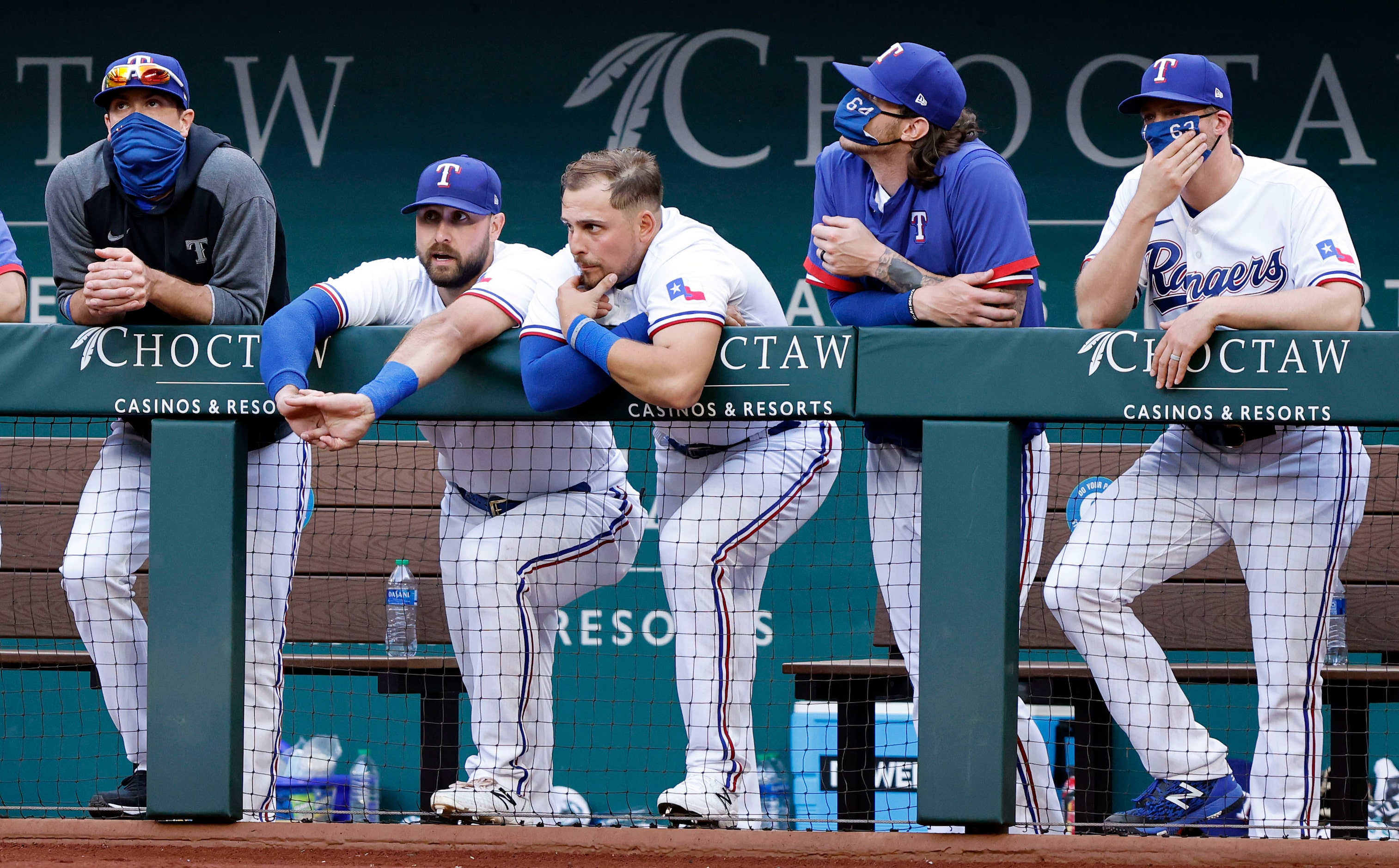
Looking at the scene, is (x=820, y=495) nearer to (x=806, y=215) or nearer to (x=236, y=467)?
(x=236, y=467)

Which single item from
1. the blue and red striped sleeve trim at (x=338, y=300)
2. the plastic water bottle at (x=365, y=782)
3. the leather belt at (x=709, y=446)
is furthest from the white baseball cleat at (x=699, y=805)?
the plastic water bottle at (x=365, y=782)

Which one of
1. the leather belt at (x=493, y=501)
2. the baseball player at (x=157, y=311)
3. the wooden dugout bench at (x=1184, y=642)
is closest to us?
the baseball player at (x=157, y=311)

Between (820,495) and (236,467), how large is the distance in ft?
3.40

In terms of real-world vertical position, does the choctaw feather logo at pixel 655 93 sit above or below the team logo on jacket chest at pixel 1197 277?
above

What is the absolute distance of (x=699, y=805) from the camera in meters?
2.42

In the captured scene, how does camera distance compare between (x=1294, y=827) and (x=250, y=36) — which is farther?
(x=250, y=36)

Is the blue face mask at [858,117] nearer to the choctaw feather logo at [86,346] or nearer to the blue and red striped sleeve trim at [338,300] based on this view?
the blue and red striped sleeve trim at [338,300]

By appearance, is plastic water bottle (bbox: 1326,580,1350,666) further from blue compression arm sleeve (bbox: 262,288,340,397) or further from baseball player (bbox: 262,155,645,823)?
blue compression arm sleeve (bbox: 262,288,340,397)

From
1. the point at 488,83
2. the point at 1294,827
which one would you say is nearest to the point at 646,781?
the point at 1294,827

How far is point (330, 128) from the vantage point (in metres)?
4.52

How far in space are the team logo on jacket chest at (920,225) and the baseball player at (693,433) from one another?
302 mm

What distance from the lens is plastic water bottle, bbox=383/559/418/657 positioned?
3.55m

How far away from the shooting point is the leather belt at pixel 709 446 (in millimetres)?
2693

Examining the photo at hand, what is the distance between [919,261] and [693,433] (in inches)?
20.0
